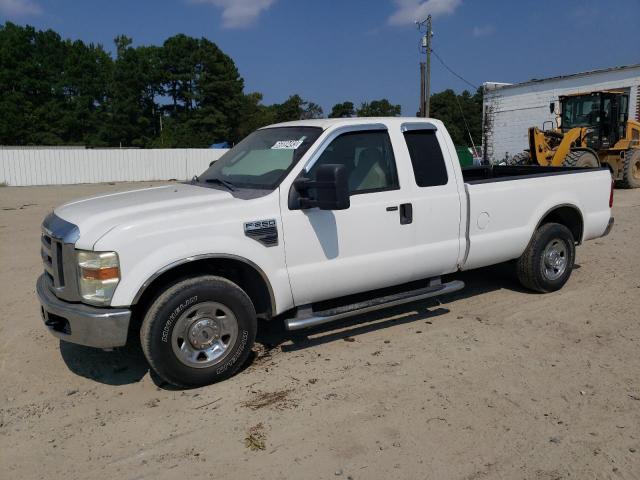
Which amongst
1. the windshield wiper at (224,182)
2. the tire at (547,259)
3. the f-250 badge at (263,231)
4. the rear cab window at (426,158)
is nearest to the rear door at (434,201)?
the rear cab window at (426,158)

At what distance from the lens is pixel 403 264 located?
16.4 feet

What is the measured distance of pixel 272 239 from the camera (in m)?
4.29

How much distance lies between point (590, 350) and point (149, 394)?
Answer: 11.7 ft

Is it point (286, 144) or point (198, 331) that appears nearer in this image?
point (198, 331)

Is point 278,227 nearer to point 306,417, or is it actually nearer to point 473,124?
point 306,417

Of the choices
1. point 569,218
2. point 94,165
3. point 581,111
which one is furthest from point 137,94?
point 569,218

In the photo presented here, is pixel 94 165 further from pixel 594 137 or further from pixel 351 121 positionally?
pixel 351 121

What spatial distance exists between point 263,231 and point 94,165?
26789 mm

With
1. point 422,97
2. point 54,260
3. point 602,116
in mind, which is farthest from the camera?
point 422,97

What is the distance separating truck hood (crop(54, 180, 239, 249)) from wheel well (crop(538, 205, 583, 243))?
3922 mm

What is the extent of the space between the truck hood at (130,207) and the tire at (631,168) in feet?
56.9

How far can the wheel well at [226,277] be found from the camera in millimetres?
4082

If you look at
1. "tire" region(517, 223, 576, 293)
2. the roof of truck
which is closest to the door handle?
the roof of truck

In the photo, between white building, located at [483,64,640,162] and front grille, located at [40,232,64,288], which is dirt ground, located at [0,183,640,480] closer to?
front grille, located at [40,232,64,288]
